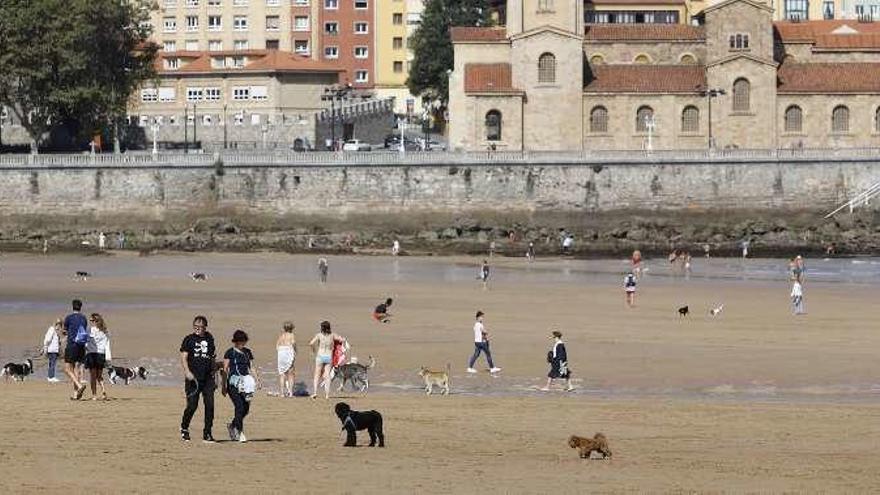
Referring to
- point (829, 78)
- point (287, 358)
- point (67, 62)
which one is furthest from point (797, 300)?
point (67, 62)

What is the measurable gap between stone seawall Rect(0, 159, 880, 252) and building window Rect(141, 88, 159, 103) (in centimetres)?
3330

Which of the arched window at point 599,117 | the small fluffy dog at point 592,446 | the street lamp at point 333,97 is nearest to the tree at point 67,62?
the street lamp at point 333,97

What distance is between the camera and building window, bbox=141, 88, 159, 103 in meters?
128

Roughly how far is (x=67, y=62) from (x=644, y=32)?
28565 millimetres

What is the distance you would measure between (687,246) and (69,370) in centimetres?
5454

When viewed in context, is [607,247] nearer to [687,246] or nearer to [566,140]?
[687,246]

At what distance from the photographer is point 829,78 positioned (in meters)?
104

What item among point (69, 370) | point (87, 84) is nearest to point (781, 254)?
point (87, 84)

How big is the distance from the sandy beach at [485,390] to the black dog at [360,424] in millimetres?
281

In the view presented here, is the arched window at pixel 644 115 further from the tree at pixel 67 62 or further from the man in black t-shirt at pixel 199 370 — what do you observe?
the man in black t-shirt at pixel 199 370

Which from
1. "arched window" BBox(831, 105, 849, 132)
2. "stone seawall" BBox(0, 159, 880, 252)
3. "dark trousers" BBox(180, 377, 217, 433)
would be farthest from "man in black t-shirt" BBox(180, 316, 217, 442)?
"arched window" BBox(831, 105, 849, 132)

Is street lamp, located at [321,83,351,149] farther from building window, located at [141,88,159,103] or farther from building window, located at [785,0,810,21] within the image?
building window, located at [785,0,810,21]

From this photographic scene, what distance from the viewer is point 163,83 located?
12800 centimetres

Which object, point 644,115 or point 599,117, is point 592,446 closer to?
point 599,117
